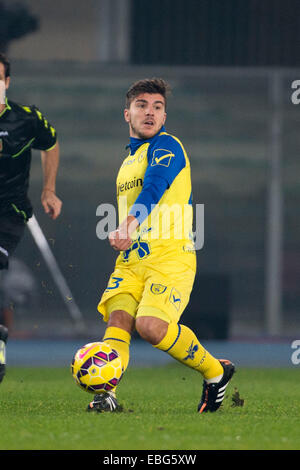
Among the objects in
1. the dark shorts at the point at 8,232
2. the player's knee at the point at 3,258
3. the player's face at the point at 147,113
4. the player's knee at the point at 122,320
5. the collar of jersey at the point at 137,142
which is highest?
the player's face at the point at 147,113

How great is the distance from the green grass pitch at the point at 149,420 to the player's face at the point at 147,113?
1.72 m

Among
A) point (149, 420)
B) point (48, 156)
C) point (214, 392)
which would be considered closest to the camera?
point (149, 420)

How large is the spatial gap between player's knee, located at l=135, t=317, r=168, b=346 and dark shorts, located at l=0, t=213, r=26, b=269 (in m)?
1.16

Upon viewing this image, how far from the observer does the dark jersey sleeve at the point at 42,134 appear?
22.5 ft

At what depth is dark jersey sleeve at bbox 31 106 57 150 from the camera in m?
6.87

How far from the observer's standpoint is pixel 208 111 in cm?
1873

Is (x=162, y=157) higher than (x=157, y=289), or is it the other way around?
(x=162, y=157)

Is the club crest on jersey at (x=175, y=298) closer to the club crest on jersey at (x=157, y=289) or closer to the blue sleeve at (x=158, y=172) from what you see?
the club crest on jersey at (x=157, y=289)

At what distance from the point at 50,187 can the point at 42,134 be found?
0.35 metres

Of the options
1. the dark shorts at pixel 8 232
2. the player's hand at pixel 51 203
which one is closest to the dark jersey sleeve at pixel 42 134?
the player's hand at pixel 51 203

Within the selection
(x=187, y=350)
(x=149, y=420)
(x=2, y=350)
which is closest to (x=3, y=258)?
(x=2, y=350)

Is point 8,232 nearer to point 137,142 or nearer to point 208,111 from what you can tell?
point 137,142

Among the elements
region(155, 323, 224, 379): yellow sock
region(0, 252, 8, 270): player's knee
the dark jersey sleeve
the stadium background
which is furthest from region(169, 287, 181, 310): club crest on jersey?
the stadium background

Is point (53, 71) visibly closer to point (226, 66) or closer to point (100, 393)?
point (226, 66)
